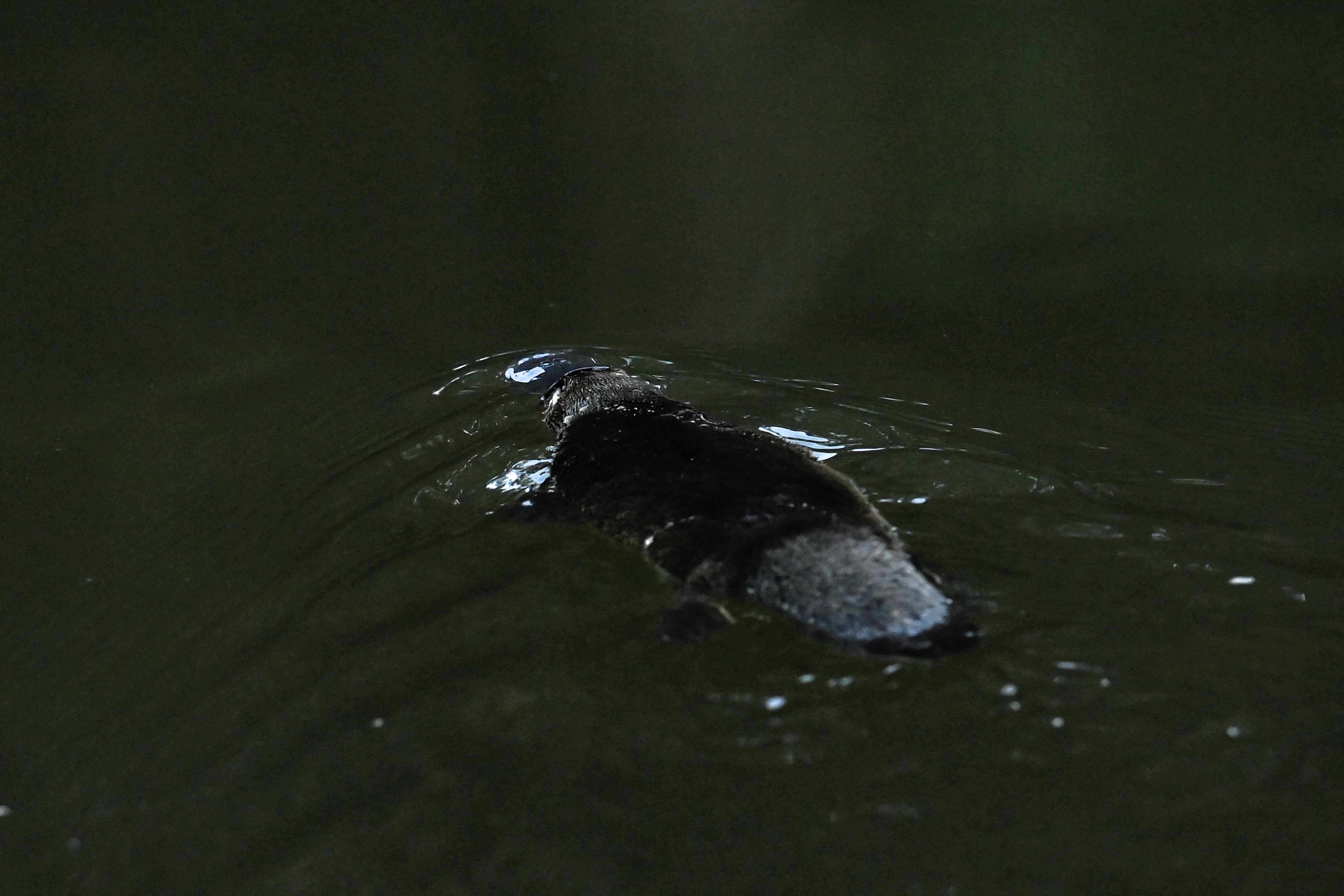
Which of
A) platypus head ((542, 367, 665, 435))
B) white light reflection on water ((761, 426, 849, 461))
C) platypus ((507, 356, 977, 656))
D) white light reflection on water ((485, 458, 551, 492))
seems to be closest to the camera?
platypus ((507, 356, 977, 656))

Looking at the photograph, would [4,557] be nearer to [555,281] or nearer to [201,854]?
[201,854]

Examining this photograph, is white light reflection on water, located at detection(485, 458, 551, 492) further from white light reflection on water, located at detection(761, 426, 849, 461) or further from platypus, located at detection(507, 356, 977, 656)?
white light reflection on water, located at detection(761, 426, 849, 461)

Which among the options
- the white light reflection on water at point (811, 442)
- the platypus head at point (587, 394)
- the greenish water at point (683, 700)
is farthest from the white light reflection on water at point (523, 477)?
the white light reflection on water at point (811, 442)

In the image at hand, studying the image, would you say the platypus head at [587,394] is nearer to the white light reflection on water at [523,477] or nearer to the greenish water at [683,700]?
the white light reflection on water at [523,477]

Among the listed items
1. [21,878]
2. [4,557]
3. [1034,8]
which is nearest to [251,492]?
[4,557]

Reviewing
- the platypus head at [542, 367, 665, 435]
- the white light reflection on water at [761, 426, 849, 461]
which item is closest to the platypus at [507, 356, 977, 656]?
the platypus head at [542, 367, 665, 435]

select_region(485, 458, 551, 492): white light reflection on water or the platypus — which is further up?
the platypus

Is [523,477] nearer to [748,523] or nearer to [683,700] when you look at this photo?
[748,523]
